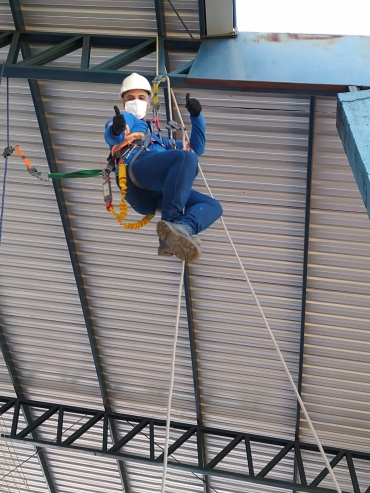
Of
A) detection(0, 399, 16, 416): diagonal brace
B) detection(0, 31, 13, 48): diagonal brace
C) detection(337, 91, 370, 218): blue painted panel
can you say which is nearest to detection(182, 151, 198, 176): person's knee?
detection(337, 91, 370, 218): blue painted panel

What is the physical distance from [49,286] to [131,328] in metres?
1.50

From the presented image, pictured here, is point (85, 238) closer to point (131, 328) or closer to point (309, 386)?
point (131, 328)

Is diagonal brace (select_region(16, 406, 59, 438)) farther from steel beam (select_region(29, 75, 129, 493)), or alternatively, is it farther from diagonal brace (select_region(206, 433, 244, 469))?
diagonal brace (select_region(206, 433, 244, 469))

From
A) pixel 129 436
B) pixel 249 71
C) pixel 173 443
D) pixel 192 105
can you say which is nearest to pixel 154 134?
pixel 192 105

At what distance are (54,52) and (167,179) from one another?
344cm

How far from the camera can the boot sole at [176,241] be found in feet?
16.1

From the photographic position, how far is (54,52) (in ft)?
26.0

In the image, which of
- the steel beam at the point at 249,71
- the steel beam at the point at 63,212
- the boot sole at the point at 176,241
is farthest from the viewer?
the steel beam at the point at 63,212

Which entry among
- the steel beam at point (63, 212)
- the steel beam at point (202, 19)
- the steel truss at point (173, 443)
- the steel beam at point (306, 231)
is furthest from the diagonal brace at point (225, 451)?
the steel beam at point (202, 19)

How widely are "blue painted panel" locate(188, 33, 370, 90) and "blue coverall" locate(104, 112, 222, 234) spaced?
1.70 meters

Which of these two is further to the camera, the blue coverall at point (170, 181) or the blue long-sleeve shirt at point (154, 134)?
the blue long-sleeve shirt at point (154, 134)

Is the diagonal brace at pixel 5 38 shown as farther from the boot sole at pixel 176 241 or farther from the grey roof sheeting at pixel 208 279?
the boot sole at pixel 176 241

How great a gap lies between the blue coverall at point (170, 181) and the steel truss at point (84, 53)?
1767 mm

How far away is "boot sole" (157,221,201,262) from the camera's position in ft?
16.1
